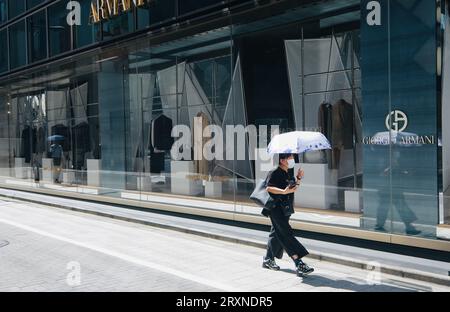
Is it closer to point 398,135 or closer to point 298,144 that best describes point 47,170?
point 398,135

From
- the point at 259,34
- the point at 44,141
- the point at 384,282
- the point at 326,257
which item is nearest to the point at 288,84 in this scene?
the point at 259,34

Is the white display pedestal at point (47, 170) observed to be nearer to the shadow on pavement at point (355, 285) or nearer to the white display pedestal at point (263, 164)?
the white display pedestal at point (263, 164)

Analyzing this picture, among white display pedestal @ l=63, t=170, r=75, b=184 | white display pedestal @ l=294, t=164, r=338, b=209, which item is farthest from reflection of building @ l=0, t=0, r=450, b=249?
white display pedestal @ l=63, t=170, r=75, b=184

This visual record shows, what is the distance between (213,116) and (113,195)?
4192 mm

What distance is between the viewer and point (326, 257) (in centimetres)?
845

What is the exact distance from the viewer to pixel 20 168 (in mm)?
22719

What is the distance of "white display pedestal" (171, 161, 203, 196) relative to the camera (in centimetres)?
1455

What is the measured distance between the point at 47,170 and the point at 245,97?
9.83m

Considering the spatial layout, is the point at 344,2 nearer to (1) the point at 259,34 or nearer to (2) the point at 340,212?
(1) the point at 259,34

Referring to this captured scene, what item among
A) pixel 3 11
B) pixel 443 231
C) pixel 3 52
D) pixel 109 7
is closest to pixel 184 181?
pixel 109 7

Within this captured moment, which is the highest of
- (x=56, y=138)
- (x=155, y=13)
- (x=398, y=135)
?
(x=155, y=13)

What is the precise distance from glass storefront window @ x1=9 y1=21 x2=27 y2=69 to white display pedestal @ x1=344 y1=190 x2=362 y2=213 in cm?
1575

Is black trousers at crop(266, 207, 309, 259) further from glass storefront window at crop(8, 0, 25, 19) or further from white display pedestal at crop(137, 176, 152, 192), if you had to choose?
glass storefront window at crop(8, 0, 25, 19)

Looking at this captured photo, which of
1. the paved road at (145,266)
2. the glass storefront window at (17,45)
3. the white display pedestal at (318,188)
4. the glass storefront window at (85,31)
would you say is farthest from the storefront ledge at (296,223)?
the glass storefront window at (17,45)
